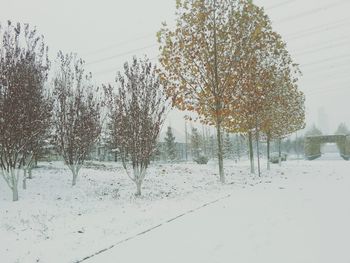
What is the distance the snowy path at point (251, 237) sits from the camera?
19.0ft

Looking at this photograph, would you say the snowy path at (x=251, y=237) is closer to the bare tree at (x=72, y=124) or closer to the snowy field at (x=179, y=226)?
the snowy field at (x=179, y=226)

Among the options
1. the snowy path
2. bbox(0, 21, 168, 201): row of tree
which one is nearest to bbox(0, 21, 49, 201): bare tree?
bbox(0, 21, 168, 201): row of tree

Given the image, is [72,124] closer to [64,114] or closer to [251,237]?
[64,114]

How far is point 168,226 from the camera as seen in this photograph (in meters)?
8.15

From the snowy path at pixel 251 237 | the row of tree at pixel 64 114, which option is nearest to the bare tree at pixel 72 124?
the row of tree at pixel 64 114

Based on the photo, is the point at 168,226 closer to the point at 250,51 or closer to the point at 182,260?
the point at 182,260

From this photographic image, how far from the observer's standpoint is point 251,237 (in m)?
6.83

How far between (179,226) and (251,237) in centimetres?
190

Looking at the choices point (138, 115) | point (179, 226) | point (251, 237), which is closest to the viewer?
point (251, 237)

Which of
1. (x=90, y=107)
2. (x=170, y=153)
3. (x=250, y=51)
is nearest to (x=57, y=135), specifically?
(x=90, y=107)

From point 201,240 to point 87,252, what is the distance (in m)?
2.18

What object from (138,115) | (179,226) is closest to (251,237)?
(179,226)

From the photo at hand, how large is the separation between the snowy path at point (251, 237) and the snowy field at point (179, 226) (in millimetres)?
17

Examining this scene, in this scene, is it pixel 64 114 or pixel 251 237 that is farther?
pixel 64 114
